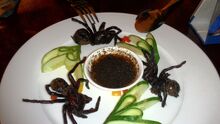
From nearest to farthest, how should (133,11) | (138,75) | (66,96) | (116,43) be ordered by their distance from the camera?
(66,96) → (138,75) → (116,43) → (133,11)

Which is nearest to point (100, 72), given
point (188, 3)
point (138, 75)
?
point (138, 75)

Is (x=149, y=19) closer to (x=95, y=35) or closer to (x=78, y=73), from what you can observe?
(x=95, y=35)

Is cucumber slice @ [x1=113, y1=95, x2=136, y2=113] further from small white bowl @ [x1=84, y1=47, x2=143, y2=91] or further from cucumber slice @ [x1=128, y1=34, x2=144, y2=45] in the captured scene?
cucumber slice @ [x1=128, y1=34, x2=144, y2=45]

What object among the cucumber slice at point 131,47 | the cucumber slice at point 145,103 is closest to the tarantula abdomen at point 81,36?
the cucumber slice at point 131,47

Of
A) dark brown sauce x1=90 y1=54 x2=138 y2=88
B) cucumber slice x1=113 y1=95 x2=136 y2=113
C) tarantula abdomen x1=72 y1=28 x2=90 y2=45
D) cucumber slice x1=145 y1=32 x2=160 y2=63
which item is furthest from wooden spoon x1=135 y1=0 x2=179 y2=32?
Result: cucumber slice x1=113 y1=95 x2=136 y2=113

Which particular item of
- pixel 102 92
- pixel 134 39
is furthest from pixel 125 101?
pixel 134 39

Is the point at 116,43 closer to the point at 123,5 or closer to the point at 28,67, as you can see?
the point at 123,5

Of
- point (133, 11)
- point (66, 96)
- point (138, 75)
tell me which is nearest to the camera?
point (66, 96)
